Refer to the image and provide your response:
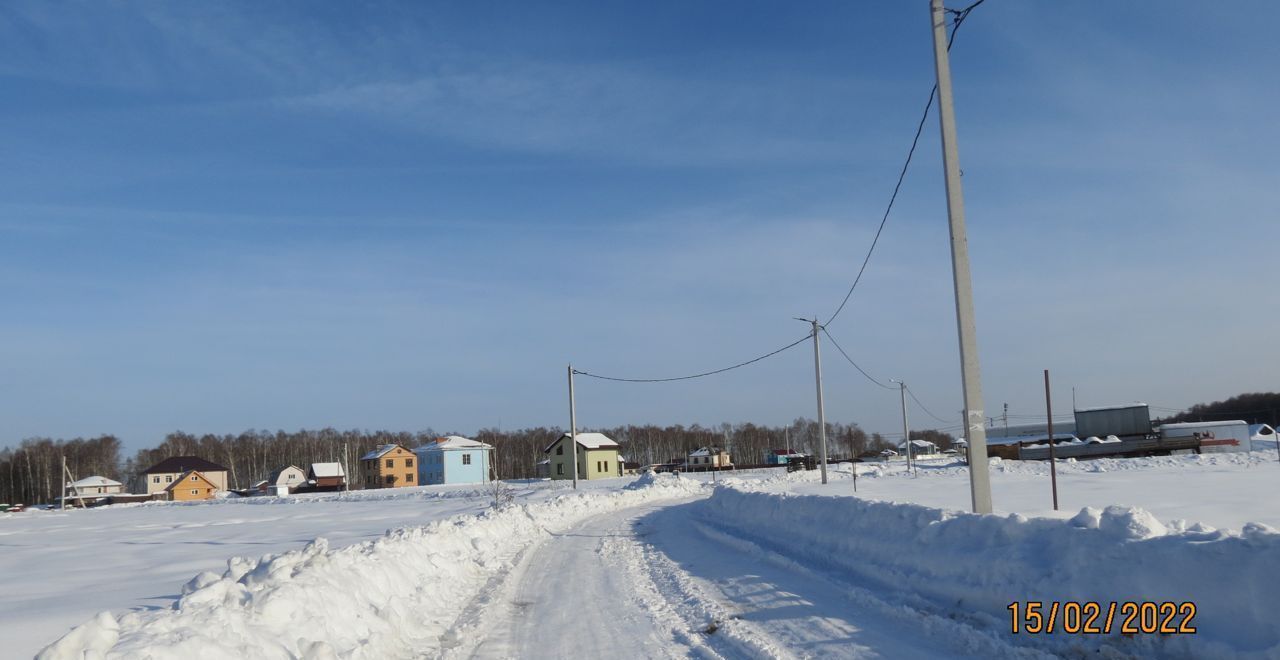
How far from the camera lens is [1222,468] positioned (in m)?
36.7

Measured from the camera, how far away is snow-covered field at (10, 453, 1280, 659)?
6875mm

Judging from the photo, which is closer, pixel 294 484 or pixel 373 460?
pixel 373 460

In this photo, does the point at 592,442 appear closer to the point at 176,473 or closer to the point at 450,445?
the point at 450,445

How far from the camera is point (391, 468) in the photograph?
91.7m

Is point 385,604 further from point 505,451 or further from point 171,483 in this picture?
point 505,451

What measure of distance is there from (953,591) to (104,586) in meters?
14.6

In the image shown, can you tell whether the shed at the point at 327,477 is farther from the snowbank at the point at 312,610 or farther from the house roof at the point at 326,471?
the snowbank at the point at 312,610

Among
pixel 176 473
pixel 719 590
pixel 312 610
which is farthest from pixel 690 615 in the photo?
pixel 176 473

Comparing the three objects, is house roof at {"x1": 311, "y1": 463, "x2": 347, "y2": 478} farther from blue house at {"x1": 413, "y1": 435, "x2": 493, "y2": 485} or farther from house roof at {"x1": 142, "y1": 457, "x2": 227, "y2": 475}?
house roof at {"x1": 142, "y1": 457, "x2": 227, "y2": 475}

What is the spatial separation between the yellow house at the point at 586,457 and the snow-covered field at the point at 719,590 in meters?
65.0

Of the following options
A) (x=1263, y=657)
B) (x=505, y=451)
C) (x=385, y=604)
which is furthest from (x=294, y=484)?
(x=1263, y=657)

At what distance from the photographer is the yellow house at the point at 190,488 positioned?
95.7 metres

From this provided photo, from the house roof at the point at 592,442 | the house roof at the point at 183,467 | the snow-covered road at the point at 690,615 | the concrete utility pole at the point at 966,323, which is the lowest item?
the house roof at the point at 183,467

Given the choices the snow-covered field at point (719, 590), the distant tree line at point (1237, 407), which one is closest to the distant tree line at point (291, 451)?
the distant tree line at point (1237, 407)
